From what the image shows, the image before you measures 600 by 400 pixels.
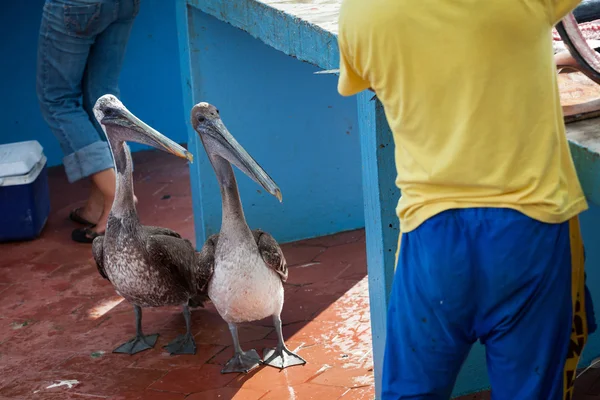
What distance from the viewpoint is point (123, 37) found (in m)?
5.84

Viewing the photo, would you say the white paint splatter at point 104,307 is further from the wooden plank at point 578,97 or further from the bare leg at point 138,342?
the wooden plank at point 578,97

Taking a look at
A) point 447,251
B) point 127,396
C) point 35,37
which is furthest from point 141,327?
point 35,37

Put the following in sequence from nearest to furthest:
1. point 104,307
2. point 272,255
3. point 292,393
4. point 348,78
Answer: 1. point 348,78
2. point 292,393
3. point 272,255
4. point 104,307

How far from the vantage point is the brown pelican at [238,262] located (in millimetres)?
4133

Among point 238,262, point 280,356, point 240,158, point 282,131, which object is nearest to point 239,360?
point 280,356

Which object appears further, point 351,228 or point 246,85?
point 351,228

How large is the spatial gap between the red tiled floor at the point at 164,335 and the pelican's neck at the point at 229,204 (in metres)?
0.66

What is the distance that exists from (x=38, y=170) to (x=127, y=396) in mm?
2457

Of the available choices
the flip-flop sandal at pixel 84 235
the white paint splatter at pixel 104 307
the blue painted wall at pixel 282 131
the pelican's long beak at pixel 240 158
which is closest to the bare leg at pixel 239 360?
the pelican's long beak at pixel 240 158

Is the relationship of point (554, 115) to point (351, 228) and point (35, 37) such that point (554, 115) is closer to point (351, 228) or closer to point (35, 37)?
point (351, 228)

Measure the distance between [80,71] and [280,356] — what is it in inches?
97.1

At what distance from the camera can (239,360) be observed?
429cm

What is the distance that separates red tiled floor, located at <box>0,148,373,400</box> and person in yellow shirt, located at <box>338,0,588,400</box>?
154 centimetres

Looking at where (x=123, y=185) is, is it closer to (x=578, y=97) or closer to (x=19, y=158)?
(x=19, y=158)
